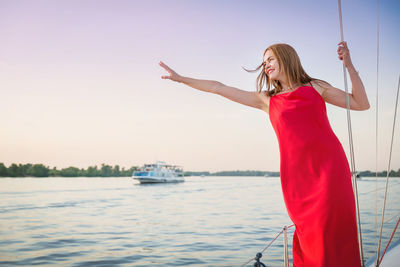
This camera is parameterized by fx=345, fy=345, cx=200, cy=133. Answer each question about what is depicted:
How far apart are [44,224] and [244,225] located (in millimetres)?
11572

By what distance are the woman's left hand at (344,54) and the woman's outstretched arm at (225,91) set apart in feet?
1.32

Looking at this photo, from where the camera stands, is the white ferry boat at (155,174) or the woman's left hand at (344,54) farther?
the white ferry boat at (155,174)

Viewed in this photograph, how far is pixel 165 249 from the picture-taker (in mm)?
13250

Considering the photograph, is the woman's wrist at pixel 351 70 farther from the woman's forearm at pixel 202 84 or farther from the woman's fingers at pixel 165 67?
the woman's fingers at pixel 165 67

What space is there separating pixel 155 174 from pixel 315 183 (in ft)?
215

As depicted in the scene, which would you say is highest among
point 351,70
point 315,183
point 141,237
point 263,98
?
point 351,70

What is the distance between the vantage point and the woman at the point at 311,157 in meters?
1.45

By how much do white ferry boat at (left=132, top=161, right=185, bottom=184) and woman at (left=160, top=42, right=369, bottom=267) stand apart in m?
64.1

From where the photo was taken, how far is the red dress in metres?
1.45

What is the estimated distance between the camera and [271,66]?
167 cm

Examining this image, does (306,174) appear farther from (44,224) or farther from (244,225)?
(44,224)

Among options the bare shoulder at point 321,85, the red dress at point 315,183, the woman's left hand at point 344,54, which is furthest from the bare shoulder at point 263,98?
the woman's left hand at point 344,54

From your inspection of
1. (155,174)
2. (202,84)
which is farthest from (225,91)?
(155,174)

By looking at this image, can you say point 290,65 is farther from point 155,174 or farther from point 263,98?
point 155,174
